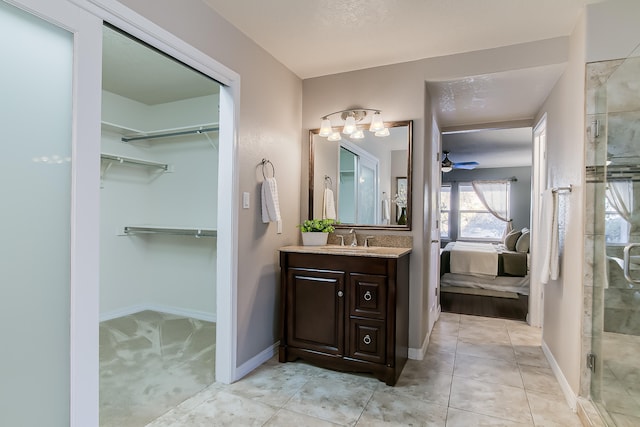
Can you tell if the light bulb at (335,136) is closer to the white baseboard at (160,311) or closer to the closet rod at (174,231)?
the closet rod at (174,231)

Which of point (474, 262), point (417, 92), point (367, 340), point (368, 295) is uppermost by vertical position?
point (417, 92)

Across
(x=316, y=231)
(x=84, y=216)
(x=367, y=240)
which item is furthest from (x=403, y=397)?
(x=84, y=216)

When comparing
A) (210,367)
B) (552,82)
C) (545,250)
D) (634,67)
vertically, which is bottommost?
(210,367)

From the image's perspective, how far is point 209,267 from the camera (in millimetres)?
3691

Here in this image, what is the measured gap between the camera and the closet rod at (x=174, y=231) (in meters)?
3.38

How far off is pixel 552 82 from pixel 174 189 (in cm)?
375

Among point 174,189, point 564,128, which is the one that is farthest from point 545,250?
point 174,189

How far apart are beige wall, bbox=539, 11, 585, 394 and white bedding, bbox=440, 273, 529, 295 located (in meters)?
2.62

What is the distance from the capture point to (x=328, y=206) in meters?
3.06

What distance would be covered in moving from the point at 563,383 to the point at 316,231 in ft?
6.56

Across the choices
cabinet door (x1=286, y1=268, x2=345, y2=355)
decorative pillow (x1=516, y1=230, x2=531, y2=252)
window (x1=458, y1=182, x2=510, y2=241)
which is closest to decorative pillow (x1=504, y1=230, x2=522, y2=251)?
decorative pillow (x1=516, y1=230, x2=531, y2=252)

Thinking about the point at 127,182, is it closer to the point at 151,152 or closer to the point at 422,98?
the point at 151,152

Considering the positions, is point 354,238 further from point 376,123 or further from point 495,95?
point 495,95

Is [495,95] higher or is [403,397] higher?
[495,95]
